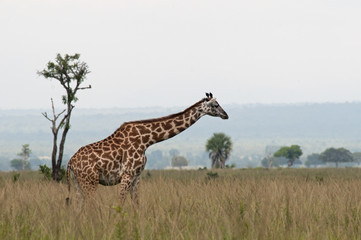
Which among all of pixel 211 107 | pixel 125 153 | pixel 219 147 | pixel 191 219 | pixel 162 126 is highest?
pixel 219 147

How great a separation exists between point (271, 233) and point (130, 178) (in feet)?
13.7

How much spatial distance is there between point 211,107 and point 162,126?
1.09 metres

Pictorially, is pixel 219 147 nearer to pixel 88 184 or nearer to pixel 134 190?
pixel 134 190

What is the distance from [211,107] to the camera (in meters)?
11.1

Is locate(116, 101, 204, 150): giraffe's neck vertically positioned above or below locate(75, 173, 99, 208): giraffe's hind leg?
above

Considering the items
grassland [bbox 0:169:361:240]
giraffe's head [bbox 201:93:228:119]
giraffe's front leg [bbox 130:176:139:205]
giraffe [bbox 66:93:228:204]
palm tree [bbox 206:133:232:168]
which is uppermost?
palm tree [bbox 206:133:232:168]

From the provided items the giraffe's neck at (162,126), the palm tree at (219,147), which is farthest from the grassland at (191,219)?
the palm tree at (219,147)

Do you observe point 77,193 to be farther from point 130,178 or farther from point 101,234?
point 101,234

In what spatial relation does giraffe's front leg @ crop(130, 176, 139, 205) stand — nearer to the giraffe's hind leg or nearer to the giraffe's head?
the giraffe's hind leg

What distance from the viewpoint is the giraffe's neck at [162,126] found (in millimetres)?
11211

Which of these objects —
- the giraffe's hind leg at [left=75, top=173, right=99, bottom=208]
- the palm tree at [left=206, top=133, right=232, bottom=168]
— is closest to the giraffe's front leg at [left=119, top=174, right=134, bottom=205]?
the giraffe's hind leg at [left=75, top=173, right=99, bottom=208]

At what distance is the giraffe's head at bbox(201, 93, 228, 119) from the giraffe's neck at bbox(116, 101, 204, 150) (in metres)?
0.13

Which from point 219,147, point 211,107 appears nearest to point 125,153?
point 211,107

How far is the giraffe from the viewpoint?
10859 millimetres
